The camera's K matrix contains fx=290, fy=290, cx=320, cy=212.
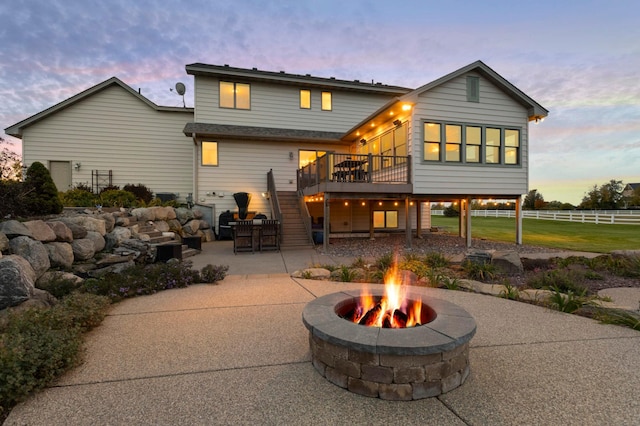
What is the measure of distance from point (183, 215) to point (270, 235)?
4433 mm

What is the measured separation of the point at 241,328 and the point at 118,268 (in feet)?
14.0

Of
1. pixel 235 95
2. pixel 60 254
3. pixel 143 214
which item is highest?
pixel 235 95

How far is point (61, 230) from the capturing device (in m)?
6.07

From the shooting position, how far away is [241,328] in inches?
155

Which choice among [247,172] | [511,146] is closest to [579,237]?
[511,146]

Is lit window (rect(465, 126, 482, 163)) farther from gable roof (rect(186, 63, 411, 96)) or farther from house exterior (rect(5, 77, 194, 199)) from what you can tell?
house exterior (rect(5, 77, 194, 199))

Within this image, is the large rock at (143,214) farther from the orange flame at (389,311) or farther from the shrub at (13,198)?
the orange flame at (389,311)

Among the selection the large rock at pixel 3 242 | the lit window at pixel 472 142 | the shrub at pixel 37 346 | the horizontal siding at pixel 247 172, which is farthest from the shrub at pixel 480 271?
the horizontal siding at pixel 247 172

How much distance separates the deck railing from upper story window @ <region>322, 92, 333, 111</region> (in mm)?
4221

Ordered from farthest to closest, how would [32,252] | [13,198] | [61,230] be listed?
[13,198] < [61,230] < [32,252]

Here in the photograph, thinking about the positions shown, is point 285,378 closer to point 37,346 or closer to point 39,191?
point 37,346

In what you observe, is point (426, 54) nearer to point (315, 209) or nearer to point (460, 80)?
point (460, 80)

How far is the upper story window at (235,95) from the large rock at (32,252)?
1079 centimetres

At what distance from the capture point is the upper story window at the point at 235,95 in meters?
14.4
